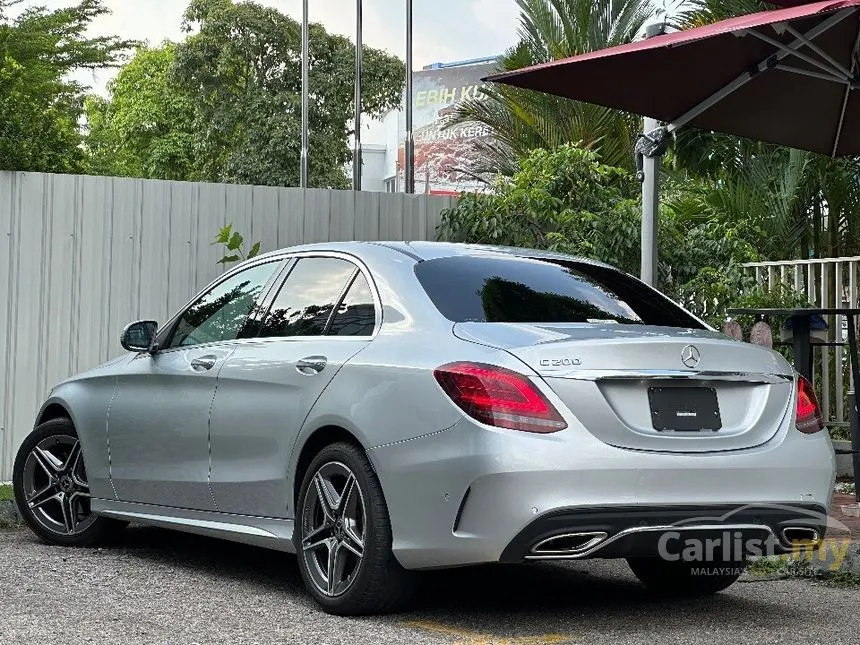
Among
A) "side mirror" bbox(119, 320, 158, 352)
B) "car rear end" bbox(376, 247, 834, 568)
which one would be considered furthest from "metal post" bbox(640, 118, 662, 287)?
"car rear end" bbox(376, 247, 834, 568)

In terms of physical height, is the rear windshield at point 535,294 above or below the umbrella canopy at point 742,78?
below

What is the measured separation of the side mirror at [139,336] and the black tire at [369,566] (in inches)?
74.2

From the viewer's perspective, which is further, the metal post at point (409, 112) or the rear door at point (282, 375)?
the metal post at point (409, 112)

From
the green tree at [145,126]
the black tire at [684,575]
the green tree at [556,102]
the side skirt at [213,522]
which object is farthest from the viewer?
the green tree at [145,126]

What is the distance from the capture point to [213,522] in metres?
6.70

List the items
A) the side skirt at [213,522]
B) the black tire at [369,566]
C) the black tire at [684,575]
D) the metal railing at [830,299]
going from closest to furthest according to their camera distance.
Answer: the black tire at [369,566]
the side skirt at [213,522]
the black tire at [684,575]
the metal railing at [830,299]

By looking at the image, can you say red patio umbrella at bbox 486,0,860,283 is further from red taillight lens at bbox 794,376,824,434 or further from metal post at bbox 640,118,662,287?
red taillight lens at bbox 794,376,824,434

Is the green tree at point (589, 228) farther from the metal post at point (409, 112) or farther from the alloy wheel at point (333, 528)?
the metal post at point (409, 112)

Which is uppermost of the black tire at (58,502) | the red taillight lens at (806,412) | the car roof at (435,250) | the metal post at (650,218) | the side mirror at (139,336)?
the metal post at (650,218)

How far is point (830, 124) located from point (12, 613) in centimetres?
648

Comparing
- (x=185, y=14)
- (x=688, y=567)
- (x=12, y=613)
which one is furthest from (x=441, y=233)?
(x=185, y=14)

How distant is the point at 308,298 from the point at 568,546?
1.91 metres

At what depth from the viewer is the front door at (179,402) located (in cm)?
682

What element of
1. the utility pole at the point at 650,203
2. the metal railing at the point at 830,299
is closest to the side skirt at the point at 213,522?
the utility pole at the point at 650,203
